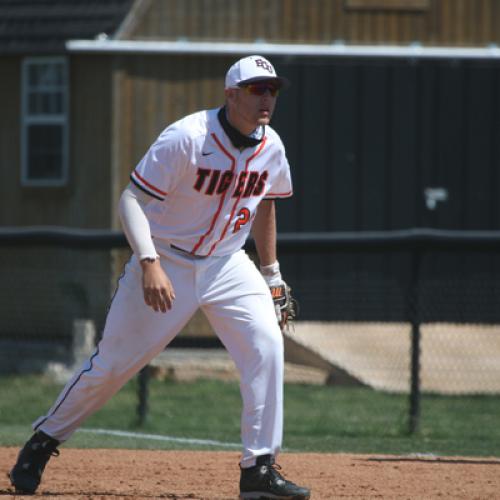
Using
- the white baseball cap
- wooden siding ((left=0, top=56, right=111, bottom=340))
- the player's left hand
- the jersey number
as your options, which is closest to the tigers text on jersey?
the jersey number

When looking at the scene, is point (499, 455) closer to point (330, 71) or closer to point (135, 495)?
point (135, 495)

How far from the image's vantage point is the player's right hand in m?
5.59

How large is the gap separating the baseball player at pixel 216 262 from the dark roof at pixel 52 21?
380 inches

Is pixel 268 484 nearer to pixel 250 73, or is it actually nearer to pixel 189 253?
pixel 189 253

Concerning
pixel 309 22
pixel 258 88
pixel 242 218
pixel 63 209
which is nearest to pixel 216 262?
pixel 242 218

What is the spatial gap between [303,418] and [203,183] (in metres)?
5.39

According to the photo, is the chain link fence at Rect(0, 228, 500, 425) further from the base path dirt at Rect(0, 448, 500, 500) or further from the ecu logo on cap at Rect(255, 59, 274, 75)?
the ecu logo on cap at Rect(255, 59, 274, 75)

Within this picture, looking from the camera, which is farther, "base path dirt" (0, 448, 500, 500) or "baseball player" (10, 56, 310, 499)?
"base path dirt" (0, 448, 500, 500)

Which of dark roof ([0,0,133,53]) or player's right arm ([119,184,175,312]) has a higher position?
dark roof ([0,0,133,53])

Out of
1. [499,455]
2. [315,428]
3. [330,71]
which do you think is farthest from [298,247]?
[330,71]

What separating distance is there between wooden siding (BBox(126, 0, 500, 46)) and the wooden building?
0.01 metres

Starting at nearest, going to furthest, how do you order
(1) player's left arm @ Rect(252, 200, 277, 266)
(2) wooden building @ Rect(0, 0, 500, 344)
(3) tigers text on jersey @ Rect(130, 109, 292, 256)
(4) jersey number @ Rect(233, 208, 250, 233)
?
(3) tigers text on jersey @ Rect(130, 109, 292, 256)
(4) jersey number @ Rect(233, 208, 250, 233)
(1) player's left arm @ Rect(252, 200, 277, 266)
(2) wooden building @ Rect(0, 0, 500, 344)

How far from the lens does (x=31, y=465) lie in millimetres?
6152

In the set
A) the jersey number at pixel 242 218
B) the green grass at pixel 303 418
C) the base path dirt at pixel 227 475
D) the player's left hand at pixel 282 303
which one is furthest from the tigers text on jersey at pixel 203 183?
the green grass at pixel 303 418
